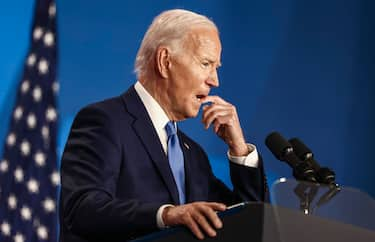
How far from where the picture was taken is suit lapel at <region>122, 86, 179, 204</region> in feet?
6.57

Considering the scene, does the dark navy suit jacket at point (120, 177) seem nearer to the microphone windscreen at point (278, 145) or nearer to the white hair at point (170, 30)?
the white hair at point (170, 30)

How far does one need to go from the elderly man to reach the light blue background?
1.29m

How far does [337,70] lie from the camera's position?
141 inches

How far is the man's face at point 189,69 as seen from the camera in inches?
86.3

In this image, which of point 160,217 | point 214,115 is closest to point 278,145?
point 160,217

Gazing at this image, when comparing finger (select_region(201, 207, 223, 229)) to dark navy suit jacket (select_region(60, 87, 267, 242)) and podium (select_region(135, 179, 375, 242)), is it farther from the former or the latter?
Result: dark navy suit jacket (select_region(60, 87, 267, 242))

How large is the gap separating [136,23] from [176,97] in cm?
146

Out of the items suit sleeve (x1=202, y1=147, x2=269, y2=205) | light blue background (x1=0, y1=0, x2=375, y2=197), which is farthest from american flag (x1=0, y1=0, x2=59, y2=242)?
suit sleeve (x1=202, y1=147, x2=269, y2=205)

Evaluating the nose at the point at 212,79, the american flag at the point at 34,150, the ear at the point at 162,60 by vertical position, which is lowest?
the american flag at the point at 34,150

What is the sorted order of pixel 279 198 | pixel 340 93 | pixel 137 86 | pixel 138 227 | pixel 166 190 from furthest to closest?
pixel 340 93 → pixel 137 86 → pixel 166 190 → pixel 138 227 → pixel 279 198

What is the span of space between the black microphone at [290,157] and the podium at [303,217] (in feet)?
0.88

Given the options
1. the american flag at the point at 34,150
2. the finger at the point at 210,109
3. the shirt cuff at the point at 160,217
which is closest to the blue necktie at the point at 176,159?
the finger at the point at 210,109

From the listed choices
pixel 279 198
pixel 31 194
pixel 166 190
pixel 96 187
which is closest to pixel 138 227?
pixel 96 187

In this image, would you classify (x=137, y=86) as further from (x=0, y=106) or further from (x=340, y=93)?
(x=340, y=93)
